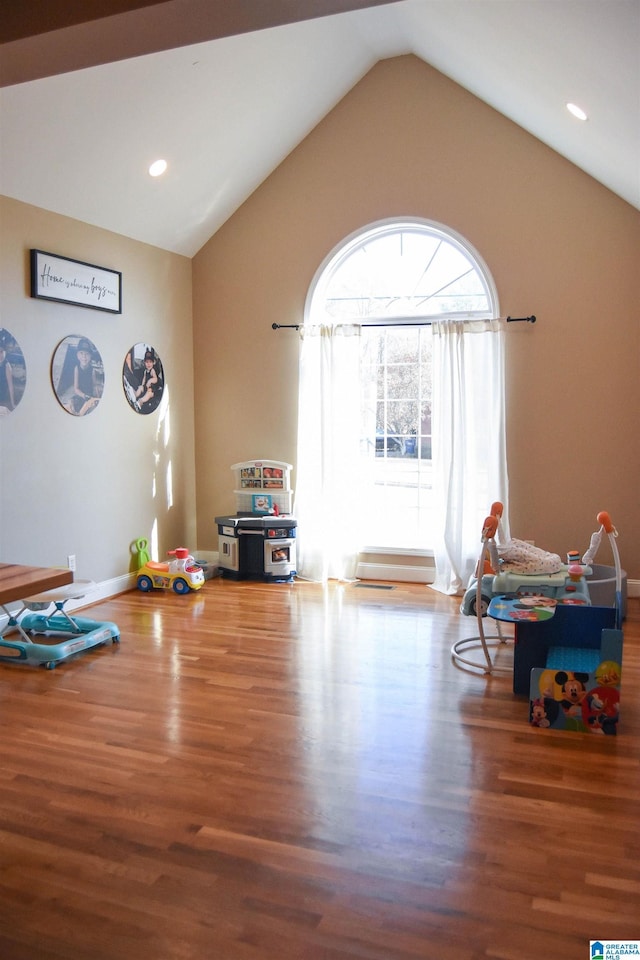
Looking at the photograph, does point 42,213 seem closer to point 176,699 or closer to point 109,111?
point 109,111

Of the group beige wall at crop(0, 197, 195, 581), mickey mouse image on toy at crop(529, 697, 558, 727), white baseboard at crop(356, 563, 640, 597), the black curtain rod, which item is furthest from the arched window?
mickey mouse image on toy at crop(529, 697, 558, 727)

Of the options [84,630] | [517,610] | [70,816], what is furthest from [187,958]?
[84,630]

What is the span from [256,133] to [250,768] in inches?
175

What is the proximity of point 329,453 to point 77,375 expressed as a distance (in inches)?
78.3

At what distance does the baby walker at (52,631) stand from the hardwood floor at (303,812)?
92 millimetres

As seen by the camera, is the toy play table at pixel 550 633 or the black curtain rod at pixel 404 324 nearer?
the toy play table at pixel 550 633

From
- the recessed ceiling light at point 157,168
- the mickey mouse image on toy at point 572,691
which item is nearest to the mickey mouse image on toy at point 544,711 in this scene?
the mickey mouse image on toy at point 572,691

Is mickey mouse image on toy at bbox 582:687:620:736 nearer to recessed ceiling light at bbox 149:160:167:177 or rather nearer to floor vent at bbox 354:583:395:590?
floor vent at bbox 354:583:395:590

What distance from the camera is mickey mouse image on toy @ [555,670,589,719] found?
3414mm

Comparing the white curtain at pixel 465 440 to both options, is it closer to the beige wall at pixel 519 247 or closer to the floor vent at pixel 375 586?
the beige wall at pixel 519 247

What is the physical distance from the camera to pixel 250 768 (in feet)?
10.1

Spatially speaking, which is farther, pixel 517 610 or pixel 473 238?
pixel 473 238

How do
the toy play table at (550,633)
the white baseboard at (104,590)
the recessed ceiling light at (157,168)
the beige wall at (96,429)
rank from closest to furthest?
the toy play table at (550,633) < the beige wall at (96,429) < the recessed ceiling light at (157,168) < the white baseboard at (104,590)

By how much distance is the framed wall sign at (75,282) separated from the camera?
193 inches
